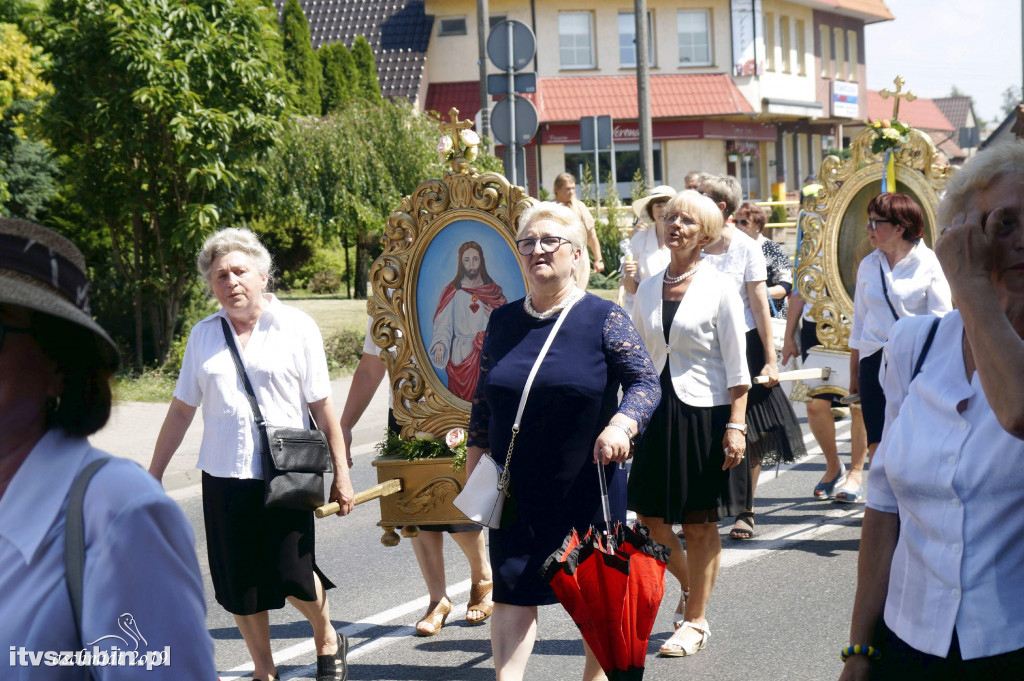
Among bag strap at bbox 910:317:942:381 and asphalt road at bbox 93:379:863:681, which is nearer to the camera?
bag strap at bbox 910:317:942:381

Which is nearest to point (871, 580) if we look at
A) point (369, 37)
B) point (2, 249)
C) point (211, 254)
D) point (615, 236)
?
point (2, 249)

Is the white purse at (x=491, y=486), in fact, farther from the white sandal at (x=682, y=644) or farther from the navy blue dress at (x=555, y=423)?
the white sandal at (x=682, y=644)

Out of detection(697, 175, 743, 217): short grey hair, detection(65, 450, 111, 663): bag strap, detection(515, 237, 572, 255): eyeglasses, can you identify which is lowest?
detection(65, 450, 111, 663): bag strap

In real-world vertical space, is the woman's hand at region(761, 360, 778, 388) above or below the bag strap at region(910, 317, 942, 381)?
below

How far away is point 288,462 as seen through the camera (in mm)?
4703

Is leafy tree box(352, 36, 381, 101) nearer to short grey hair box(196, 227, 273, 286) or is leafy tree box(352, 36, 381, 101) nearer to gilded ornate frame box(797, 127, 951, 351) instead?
gilded ornate frame box(797, 127, 951, 351)

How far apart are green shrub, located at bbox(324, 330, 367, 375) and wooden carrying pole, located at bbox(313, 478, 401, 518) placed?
10000 mm

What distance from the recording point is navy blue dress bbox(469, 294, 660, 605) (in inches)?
163

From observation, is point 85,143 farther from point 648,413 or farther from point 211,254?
point 648,413

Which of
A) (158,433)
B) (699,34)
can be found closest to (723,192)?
(158,433)

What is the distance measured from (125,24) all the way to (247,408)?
987 centimetres

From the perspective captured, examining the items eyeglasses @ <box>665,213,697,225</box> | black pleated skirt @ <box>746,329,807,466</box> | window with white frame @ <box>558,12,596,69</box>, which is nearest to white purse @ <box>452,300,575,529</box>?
eyeglasses @ <box>665,213,697,225</box>

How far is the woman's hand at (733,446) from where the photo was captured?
527 centimetres

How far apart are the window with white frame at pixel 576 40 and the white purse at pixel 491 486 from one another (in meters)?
39.6
